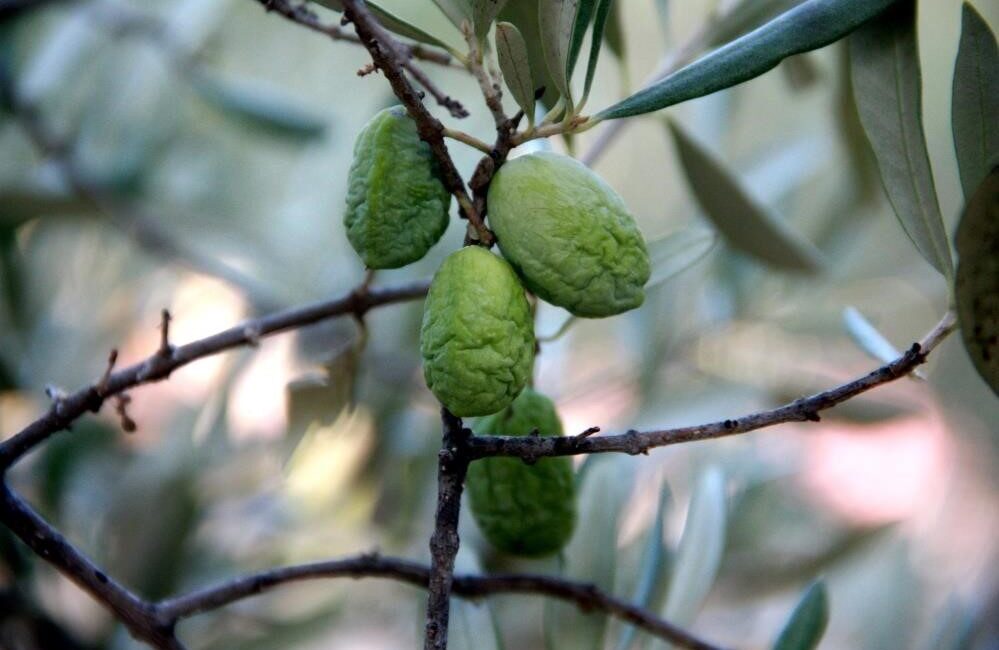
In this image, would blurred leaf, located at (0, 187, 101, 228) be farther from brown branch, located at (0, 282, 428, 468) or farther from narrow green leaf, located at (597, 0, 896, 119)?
narrow green leaf, located at (597, 0, 896, 119)

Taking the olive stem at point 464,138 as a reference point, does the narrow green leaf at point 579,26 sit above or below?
above

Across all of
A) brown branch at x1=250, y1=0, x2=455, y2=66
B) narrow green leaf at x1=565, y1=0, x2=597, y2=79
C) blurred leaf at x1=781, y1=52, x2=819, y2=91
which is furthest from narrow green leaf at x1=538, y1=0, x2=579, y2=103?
blurred leaf at x1=781, y1=52, x2=819, y2=91

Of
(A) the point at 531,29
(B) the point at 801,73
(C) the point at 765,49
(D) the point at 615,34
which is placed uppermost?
(B) the point at 801,73

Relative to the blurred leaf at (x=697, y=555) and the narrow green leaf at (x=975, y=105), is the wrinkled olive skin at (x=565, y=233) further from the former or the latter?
the blurred leaf at (x=697, y=555)

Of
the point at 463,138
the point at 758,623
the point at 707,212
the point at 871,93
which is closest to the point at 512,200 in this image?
the point at 463,138

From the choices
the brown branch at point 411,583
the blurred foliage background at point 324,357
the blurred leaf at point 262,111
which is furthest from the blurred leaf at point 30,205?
the brown branch at point 411,583

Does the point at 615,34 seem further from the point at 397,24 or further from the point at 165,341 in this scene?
the point at 165,341

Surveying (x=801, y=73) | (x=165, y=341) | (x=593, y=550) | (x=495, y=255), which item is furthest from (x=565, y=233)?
(x=801, y=73)
